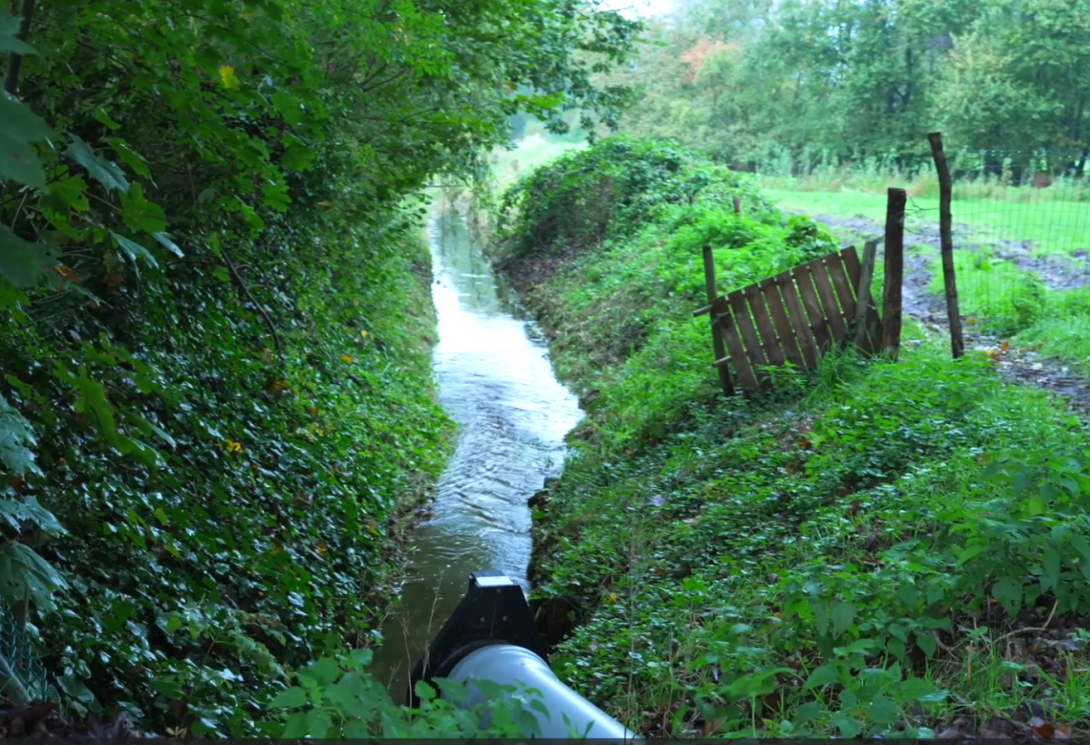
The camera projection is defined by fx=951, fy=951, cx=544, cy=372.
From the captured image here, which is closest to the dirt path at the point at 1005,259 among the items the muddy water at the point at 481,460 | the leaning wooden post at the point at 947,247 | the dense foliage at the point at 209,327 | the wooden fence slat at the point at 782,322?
the leaning wooden post at the point at 947,247

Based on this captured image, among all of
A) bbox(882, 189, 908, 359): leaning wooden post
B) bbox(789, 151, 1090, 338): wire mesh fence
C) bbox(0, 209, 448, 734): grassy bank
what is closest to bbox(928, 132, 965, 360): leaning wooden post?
bbox(882, 189, 908, 359): leaning wooden post

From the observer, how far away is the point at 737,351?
9516 mm

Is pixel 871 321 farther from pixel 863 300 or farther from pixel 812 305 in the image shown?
pixel 812 305

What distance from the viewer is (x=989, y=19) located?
1282 inches

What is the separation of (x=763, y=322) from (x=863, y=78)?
32.1 m

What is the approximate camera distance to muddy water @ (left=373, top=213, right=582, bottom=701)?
7.34 m

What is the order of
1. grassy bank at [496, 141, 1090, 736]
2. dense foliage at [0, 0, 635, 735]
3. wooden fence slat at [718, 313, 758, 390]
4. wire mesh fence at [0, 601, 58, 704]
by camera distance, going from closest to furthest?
wire mesh fence at [0, 601, 58, 704]
dense foliage at [0, 0, 635, 735]
grassy bank at [496, 141, 1090, 736]
wooden fence slat at [718, 313, 758, 390]

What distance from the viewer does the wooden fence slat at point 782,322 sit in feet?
30.7

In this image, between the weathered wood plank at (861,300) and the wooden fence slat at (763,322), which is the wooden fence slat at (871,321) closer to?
the weathered wood plank at (861,300)

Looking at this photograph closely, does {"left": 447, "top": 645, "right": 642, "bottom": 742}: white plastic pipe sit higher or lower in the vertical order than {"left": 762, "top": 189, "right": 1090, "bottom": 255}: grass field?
lower

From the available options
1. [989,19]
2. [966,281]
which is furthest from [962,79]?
[966,281]

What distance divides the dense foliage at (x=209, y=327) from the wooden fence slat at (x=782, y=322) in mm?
3241

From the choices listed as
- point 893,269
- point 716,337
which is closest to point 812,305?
point 893,269

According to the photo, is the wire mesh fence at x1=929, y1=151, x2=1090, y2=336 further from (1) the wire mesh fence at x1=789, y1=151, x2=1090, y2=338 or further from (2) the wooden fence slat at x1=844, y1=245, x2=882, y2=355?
(2) the wooden fence slat at x1=844, y1=245, x2=882, y2=355
